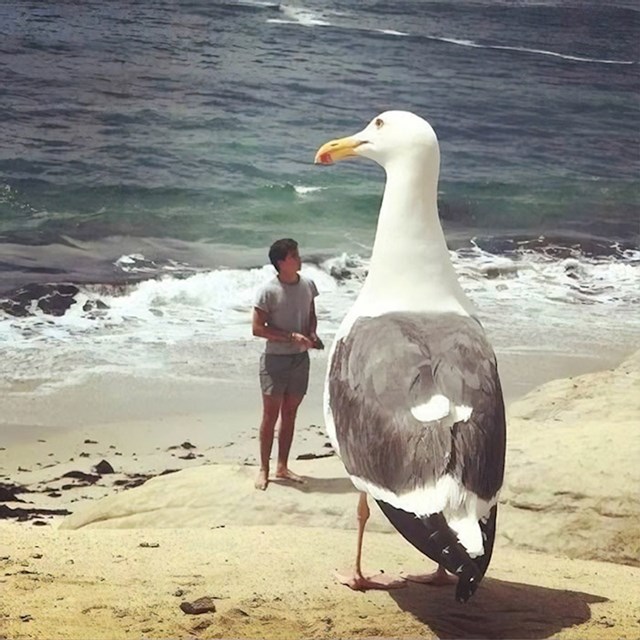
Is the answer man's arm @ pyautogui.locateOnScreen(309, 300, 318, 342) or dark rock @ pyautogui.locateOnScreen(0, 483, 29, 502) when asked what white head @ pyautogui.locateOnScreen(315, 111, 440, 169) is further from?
dark rock @ pyautogui.locateOnScreen(0, 483, 29, 502)

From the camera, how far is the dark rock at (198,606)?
2830 millimetres

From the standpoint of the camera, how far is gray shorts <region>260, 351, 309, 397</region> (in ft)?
12.0

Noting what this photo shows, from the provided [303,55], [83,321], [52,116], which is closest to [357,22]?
[303,55]

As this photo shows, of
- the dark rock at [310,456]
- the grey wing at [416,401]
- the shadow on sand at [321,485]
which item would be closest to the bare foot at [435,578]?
the grey wing at [416,401]

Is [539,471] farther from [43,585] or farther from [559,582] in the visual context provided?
[43,585]

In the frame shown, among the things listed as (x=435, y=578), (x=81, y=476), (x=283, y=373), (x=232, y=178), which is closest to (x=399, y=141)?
(x=283, y=373)

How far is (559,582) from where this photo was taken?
310 centimetres

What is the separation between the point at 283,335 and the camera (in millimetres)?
3572

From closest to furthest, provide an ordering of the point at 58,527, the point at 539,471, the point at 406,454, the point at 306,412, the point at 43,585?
the point at 406,454 < the point at 43,585 < the point at 539,471 < the point at 58,527 < the point at 306,412

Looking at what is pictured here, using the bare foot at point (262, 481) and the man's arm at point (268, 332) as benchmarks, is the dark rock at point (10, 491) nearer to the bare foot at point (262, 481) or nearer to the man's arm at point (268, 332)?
the bare foot at point (262, 481)

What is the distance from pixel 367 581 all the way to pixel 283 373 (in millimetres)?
884

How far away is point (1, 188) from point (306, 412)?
1.33 meters

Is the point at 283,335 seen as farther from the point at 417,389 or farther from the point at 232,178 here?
the point at 232,178

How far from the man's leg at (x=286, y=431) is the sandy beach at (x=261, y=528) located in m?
0.07
